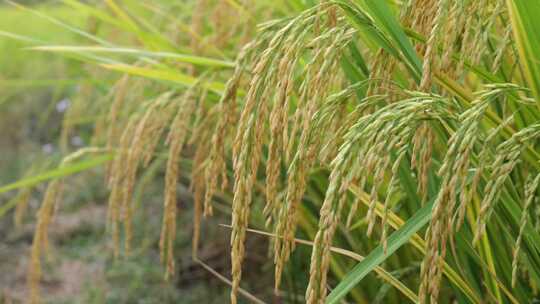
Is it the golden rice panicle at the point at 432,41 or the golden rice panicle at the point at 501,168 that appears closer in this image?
the golden rice panicle at the point at 501,168

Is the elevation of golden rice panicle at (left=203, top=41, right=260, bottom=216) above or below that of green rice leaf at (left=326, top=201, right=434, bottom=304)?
above

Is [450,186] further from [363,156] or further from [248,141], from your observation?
[248,141]

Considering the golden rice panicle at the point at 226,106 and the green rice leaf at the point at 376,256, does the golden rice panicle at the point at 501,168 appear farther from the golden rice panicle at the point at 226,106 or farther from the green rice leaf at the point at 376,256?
the golden rice panicle at the point at 226,106

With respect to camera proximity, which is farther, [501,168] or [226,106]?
[226,106]

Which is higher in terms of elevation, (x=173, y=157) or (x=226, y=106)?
(x=226, y=106)

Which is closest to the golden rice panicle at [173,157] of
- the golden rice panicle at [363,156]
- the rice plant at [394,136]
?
the rice plant at [394,136]

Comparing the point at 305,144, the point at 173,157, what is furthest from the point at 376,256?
the point at 173,157

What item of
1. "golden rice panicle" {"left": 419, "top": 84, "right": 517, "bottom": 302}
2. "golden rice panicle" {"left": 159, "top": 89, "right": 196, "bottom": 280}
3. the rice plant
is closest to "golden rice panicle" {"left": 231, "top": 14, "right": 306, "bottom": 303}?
the rice plant

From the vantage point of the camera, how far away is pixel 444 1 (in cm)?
105

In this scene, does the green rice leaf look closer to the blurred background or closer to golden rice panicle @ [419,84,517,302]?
golden rice panicle @ [419,84,517,302]

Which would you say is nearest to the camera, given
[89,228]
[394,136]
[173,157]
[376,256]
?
[394,136]

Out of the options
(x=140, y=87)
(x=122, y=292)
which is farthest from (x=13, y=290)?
(x=140, y=87)

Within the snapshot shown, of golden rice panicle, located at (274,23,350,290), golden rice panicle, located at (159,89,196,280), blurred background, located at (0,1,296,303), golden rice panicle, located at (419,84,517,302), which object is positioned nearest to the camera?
golden rice panicle, located at (419,84,517,302)

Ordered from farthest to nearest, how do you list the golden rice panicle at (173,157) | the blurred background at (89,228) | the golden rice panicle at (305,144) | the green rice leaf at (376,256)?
the blurred background at (89,228)
the golden rice panicle at (173,157)
the green rice leaf at (376,256)
the golden rice panicle at (305,144)
